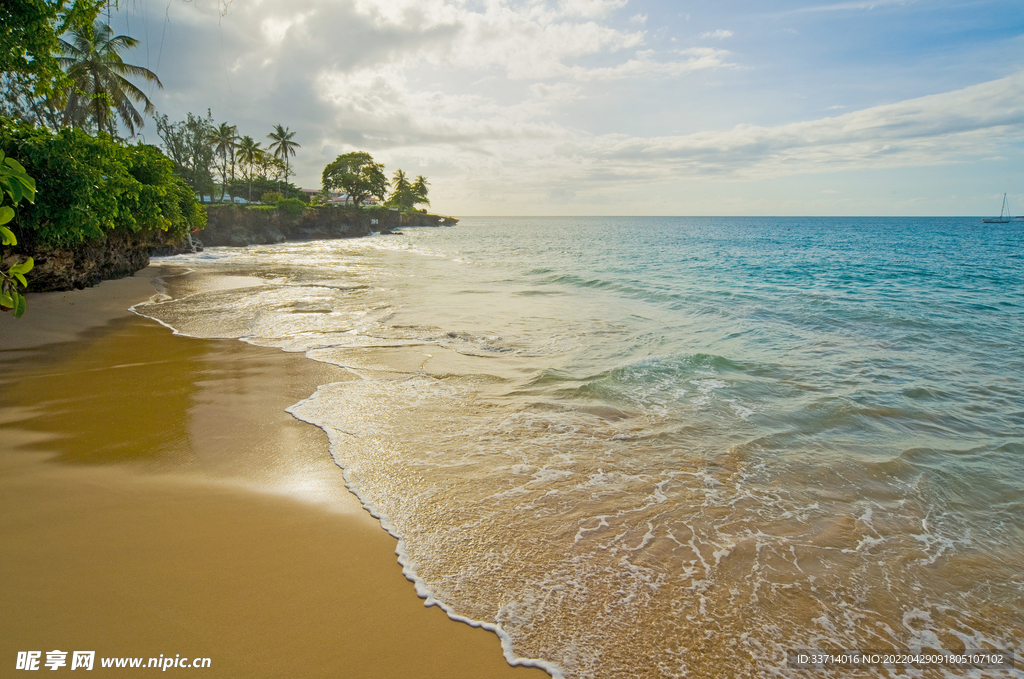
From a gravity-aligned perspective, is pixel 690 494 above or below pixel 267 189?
below

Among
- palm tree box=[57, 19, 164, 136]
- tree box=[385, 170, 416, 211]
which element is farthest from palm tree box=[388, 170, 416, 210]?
palm tree box=[57, 19, 164, 136]

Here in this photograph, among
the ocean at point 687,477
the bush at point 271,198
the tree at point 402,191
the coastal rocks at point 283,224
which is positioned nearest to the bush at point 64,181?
the ocean at point 687,477

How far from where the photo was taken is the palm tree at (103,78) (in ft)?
90.6

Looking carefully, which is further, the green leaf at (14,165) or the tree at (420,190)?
the tree at (420,190)

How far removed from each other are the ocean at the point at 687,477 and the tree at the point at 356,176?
7815 cm

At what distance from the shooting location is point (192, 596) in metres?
3.07

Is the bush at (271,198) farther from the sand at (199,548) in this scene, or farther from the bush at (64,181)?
the sand at (199,548)

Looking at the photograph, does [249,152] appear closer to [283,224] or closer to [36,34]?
[283,224]

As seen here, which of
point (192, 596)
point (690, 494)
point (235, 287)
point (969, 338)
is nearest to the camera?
point (192, 596)

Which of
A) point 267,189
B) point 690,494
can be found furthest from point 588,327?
point 267,189

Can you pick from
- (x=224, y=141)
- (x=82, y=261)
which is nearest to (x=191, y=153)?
(x=224, y=141)

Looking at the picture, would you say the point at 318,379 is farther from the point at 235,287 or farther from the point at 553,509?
the point at 235,287

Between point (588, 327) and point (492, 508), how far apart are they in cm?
827

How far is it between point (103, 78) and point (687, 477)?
1578 inches
